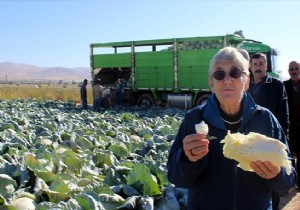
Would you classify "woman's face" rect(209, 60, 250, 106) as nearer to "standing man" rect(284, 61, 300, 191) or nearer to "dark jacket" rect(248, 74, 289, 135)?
"dark jacket" rect(248, 74, 289, 135)

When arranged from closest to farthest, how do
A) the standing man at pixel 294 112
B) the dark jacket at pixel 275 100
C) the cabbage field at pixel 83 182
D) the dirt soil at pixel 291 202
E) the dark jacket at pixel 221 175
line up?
the dark jacket at pixel 221 175 < the cabbage field at pixel 83 182 < the dark jacket at pixel 275 100 < the standing man at pixel 294 112 < the dirt soil at pixel 291 202

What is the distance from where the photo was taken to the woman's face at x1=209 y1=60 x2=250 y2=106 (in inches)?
98.0

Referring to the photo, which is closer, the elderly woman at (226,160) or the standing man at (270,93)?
the elderly woman at (226,160)

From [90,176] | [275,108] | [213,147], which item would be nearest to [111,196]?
[90,176]

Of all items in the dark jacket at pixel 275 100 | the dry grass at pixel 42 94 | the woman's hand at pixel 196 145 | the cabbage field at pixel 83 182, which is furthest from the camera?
the dry grass at pixel 42 94

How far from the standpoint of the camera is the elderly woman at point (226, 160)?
246 cm

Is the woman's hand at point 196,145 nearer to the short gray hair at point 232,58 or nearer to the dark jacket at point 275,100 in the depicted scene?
the short gray hair at point 232,58

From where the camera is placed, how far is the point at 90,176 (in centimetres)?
462

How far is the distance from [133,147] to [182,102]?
515 inches

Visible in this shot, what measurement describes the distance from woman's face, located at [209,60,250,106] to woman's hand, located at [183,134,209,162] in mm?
404

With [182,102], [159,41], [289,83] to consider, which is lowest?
[182,102]

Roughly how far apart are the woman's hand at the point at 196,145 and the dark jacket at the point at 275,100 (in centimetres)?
252

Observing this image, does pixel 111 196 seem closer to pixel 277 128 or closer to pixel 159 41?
pixel 277 128

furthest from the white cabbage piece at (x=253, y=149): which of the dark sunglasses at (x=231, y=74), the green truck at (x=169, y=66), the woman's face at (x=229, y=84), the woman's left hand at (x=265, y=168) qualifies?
the green truck at (x=169, y=66)
